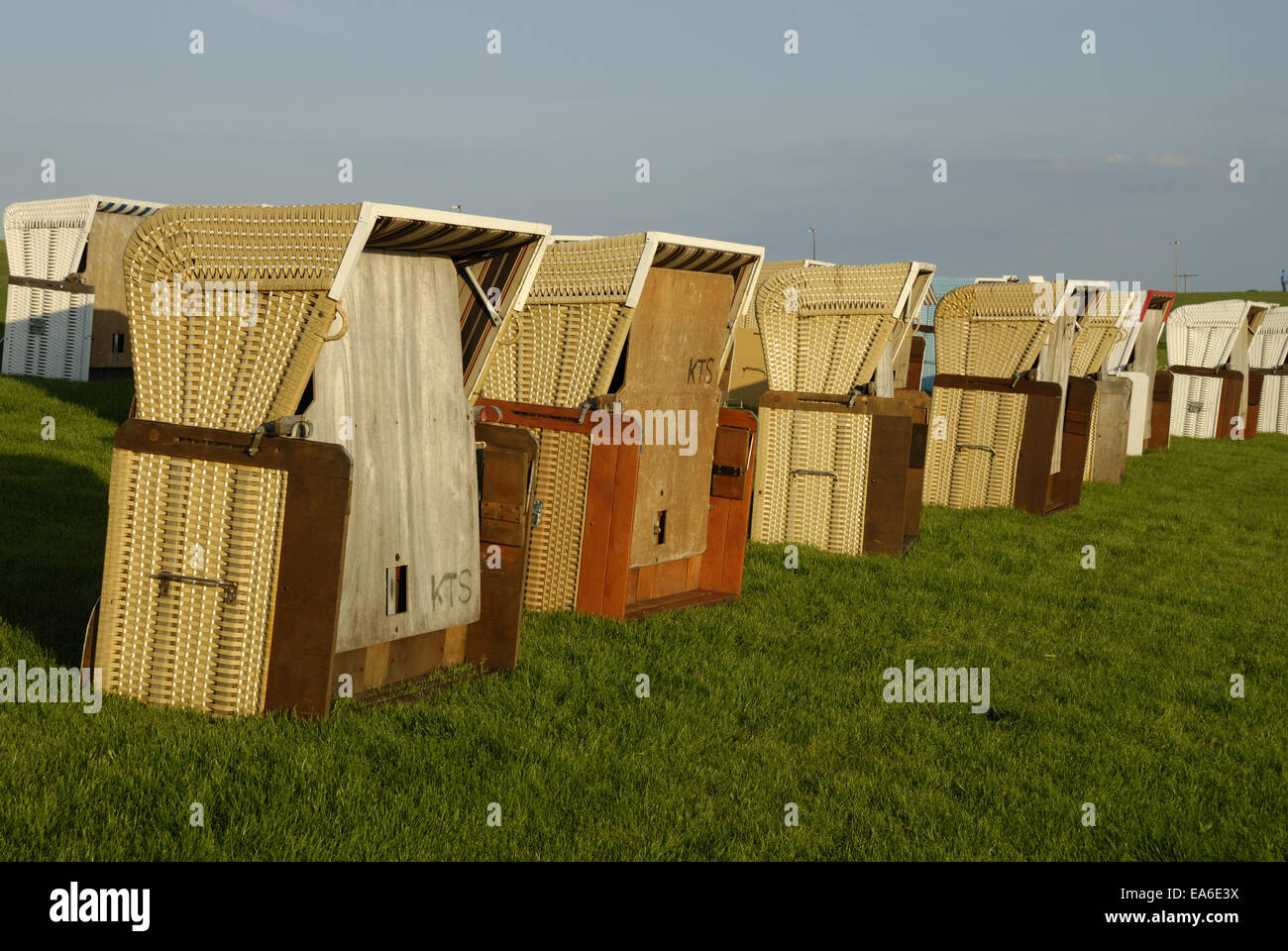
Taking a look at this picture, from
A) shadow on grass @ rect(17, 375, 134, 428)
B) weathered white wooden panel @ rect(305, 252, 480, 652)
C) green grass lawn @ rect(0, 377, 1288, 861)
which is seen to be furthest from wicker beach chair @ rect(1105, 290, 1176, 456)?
weathered white wooden panel @ rect(305, 252, 480, 652)

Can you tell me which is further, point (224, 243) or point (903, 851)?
point (224, 243)

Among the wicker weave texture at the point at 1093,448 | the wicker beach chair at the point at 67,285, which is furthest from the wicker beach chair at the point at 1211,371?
the wicker beach chair at the point at 67,285

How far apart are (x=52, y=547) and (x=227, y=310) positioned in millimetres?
3964

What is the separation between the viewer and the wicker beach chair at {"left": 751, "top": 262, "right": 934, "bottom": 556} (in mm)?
10281

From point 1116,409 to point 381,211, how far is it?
14.2m

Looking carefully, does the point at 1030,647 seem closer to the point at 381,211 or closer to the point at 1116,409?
the point at 381,211

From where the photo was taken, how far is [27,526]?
8914mm

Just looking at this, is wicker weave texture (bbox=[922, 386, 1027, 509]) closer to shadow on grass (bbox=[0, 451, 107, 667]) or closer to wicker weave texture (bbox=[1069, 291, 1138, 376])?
wicker weave texture (bbox=[1069, 291, 1138, 376])

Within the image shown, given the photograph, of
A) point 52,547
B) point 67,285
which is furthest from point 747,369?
point 52,547

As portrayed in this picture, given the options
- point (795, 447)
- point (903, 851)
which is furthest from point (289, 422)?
point (795, 447)

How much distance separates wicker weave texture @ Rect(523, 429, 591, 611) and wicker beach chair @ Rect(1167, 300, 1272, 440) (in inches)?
872
